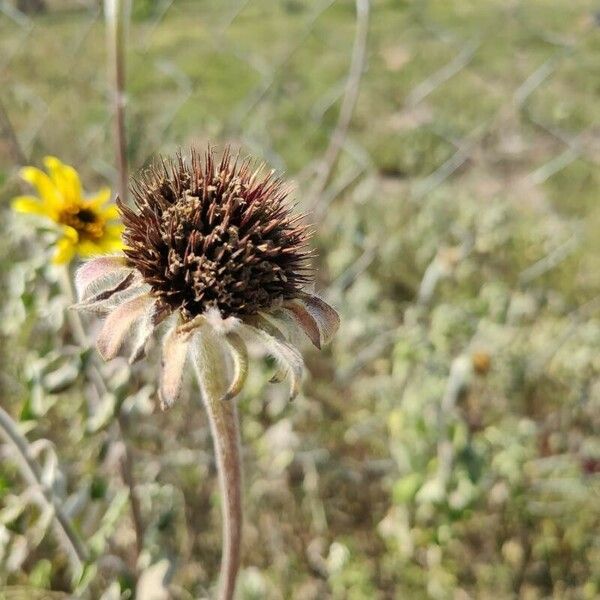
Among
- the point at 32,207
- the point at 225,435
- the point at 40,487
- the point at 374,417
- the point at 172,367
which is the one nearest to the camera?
the point at 172,367

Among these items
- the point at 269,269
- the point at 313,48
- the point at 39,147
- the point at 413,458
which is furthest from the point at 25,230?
the point at 313,48

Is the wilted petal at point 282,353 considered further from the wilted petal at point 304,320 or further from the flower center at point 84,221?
the flower center at point 84,221

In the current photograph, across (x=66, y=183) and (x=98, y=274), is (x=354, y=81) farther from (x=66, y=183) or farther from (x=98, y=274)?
(x=98, y=274)

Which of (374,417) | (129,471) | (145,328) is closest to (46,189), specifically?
(129,471)

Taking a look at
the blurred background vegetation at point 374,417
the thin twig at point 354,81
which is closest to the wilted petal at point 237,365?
the blurred background vegetation at point 374,417

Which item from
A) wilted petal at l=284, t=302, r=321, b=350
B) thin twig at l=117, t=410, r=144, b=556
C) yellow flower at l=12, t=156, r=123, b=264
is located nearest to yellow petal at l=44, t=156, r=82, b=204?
yellow flower at l=12, t=156, r=123, b=264

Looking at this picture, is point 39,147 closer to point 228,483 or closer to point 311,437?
point 311,437
